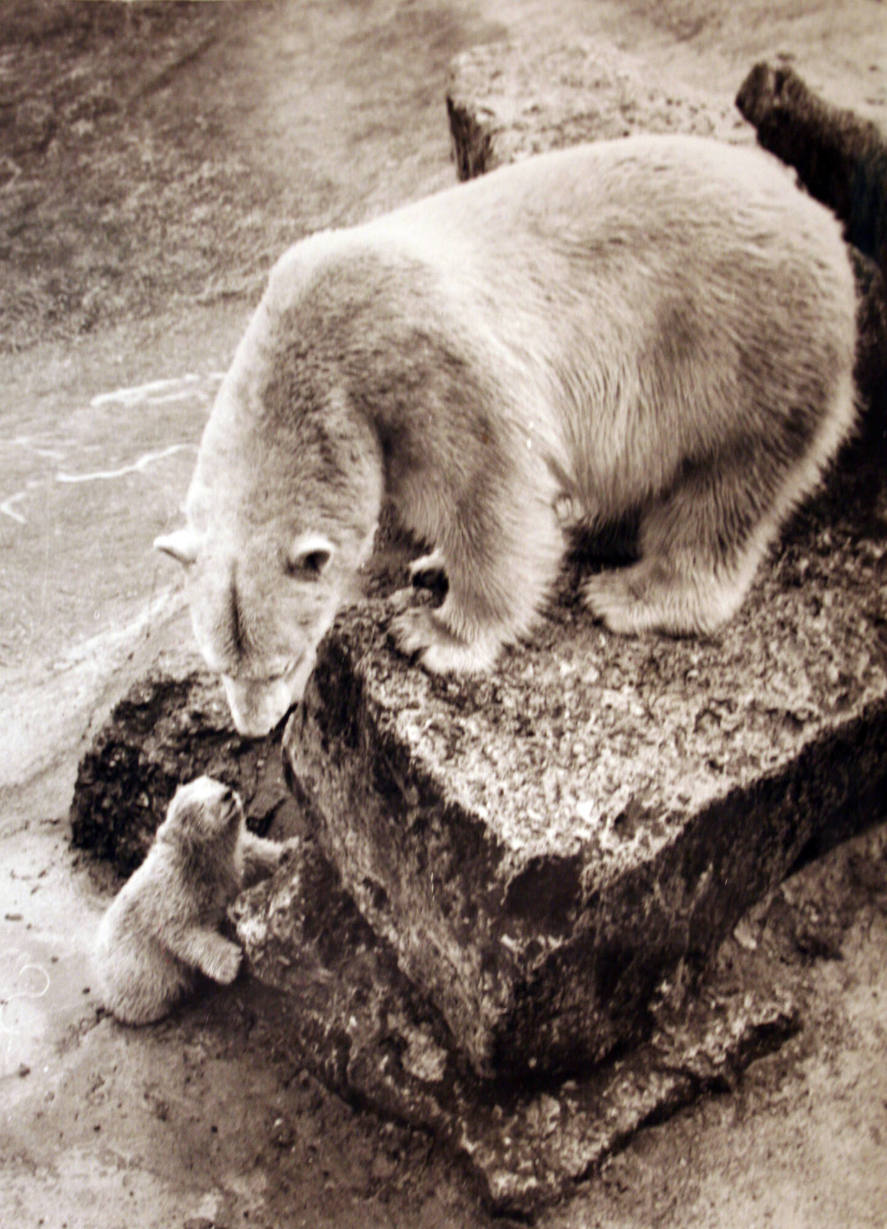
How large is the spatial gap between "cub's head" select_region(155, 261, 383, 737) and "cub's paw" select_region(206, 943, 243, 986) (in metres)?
0.80

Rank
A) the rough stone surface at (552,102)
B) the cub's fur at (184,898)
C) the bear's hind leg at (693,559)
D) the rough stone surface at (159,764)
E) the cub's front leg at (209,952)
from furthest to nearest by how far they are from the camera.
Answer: the rough stone surface at (552,102)
the rough stone surface at (159,764)
the cub's front leg at (209,952)
the cub's fur at (184,898)
the bear's hind leg at (693,559)

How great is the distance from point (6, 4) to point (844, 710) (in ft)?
8.44

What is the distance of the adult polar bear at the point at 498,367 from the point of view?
1.71m

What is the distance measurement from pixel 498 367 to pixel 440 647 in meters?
0.62

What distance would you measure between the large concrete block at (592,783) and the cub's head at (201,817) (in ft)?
1.13

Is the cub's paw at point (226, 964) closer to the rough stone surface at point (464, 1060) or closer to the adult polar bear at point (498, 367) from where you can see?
the rough stone surface at point (464, 1060)

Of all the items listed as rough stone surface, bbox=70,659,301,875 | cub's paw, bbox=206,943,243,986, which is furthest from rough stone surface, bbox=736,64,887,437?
cub's paw, bbox=206,943,243,986

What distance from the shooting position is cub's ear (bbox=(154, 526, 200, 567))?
5.55ft

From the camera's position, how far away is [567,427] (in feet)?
6.27

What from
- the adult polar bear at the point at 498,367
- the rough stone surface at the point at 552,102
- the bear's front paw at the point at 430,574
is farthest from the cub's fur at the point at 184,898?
the rough stone surface at the point at 552,102

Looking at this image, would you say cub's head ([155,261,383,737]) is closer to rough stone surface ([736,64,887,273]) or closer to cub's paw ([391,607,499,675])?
cub's paw ([391,607,499,675])

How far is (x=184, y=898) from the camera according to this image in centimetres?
242

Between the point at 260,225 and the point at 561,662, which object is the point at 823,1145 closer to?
the point at 561,662

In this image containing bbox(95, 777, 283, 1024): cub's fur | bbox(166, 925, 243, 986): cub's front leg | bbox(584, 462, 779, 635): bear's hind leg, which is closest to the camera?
bbox(584, 462, 779, 635): bear's hind leg
